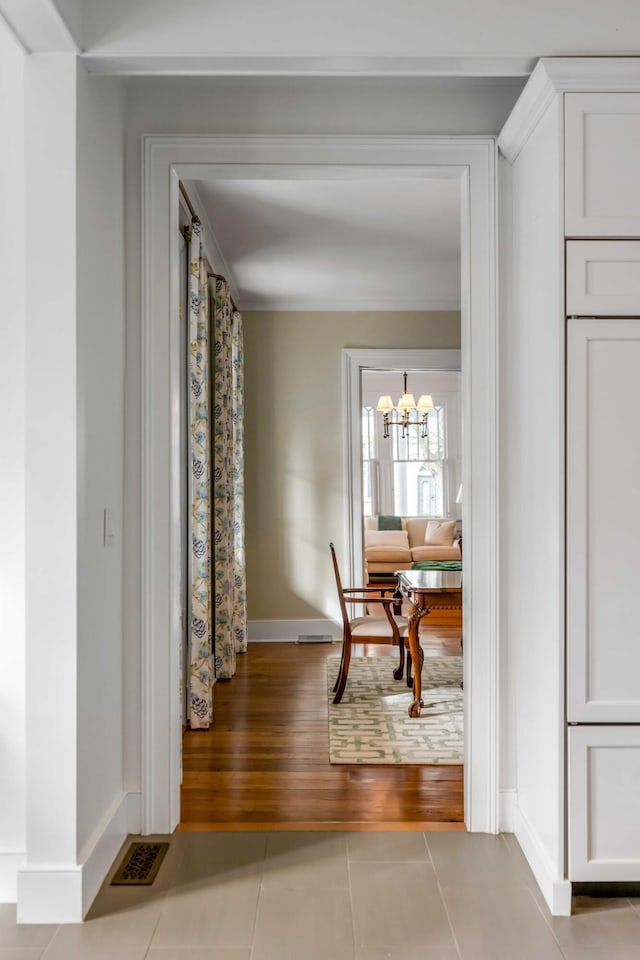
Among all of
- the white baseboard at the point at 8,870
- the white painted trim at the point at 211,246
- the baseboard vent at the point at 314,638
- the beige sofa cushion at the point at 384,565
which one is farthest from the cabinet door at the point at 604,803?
the beige sofa cushion at the point at 384,565

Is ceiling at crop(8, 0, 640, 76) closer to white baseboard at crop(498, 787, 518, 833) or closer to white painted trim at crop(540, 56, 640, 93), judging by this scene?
white painted trim at crop(540, 56, 640, 93)

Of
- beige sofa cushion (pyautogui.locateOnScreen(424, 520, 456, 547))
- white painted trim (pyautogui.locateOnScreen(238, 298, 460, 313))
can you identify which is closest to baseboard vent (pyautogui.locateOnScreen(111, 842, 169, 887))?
white painted trim (pyautogui.locateOnScreen(238, 298, 460, 313))

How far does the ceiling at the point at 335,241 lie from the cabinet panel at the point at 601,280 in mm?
1735

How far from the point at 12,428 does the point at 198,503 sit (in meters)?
1.95

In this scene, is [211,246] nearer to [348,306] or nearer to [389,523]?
[348,306]

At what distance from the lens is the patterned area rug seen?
12.6ft

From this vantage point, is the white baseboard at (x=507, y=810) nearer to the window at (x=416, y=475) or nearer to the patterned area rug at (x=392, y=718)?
the patterned area rug at (x=392, y=718)

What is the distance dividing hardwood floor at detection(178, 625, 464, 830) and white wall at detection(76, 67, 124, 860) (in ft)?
1.86

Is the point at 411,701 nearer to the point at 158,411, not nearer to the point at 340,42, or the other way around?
the point at 158,411

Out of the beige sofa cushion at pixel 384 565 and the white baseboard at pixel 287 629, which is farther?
the beige sofa cushion at pixel 384 565

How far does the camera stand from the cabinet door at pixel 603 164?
236 centimetres

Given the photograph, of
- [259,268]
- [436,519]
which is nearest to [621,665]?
[259,268]

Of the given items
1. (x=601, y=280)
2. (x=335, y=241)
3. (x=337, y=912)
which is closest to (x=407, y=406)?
(x=335, y=241)

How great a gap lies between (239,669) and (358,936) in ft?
11.3
